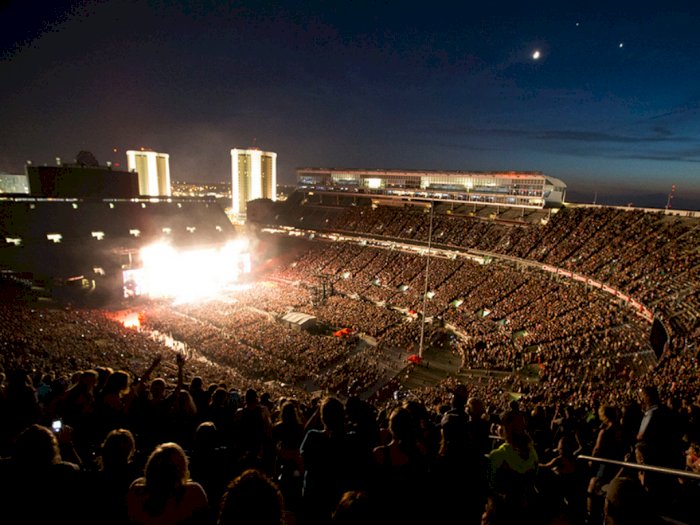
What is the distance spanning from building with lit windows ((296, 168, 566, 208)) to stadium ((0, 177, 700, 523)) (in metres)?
0.53

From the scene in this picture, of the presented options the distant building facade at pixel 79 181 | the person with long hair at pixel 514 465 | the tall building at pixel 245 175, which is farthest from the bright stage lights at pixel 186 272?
the tall building at pixel 245 175

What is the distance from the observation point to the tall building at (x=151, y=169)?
99.1m

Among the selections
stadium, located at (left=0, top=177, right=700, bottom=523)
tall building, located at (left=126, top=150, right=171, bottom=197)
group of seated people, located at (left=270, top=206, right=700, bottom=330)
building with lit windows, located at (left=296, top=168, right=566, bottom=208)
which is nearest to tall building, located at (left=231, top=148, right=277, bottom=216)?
tall building, located at (left=126, top=150, right=171, bottom=197)

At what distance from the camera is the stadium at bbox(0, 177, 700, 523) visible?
302 inches

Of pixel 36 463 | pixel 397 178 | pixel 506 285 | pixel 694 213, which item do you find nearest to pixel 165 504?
pixel 36 463

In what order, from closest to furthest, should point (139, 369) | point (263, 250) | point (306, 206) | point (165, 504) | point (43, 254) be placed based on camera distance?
1. point (165, 504)
2. point (139, 369)
3. point (43, 254)
4. point (263, 250)
5. point (306, 206)

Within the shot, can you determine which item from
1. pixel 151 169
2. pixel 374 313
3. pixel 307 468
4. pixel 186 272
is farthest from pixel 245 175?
pixel 307 468

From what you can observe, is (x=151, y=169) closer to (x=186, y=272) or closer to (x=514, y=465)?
(x=186, y=272)

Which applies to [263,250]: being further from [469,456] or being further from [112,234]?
[469,456]

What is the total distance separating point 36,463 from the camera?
286 centimetres

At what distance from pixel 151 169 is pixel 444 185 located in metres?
85.8

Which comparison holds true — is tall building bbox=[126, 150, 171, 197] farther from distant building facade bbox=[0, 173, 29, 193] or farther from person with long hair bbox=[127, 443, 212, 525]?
person with long hair bbox=[127, 443, 212, 525]

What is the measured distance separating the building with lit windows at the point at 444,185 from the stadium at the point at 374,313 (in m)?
0.53

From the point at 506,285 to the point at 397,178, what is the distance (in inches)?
1205
